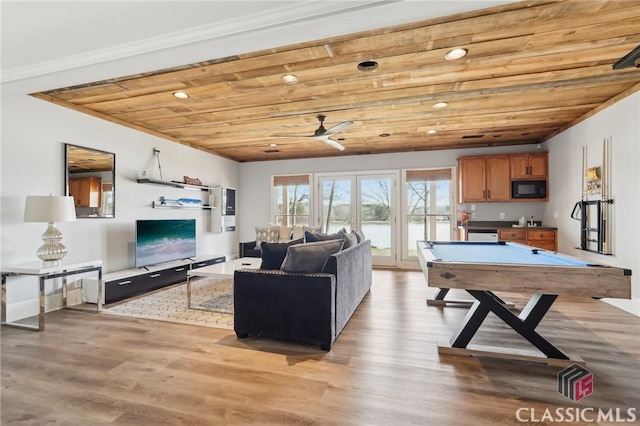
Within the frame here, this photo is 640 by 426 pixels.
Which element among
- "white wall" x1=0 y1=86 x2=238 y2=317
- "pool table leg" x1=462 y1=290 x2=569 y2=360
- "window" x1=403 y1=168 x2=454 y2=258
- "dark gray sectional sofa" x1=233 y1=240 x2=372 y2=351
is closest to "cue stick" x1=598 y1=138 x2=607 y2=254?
"pool table leg" x1=462 y1=290 x2=569 y2=360

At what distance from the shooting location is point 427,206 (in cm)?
665

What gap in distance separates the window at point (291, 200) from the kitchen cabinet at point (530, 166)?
4.28m

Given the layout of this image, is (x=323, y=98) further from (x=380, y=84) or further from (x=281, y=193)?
(x=281, y=193)

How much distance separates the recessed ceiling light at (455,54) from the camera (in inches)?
106

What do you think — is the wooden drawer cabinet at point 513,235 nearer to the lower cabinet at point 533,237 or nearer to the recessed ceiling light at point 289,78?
the lower cabinet at point 533,237

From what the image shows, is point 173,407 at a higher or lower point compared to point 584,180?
lower

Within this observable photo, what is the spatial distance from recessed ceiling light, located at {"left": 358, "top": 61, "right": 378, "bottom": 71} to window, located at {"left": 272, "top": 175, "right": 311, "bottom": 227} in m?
4.47

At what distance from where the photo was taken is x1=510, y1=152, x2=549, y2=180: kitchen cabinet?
5668 mm

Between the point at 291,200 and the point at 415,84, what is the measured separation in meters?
4.66

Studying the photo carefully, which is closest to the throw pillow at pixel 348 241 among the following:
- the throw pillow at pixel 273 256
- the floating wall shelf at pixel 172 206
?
the throw pillow at pixel 273 256

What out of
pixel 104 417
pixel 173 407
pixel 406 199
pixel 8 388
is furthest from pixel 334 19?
pixel 406 199

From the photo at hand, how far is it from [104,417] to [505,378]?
265 cm

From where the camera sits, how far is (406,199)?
265 inches

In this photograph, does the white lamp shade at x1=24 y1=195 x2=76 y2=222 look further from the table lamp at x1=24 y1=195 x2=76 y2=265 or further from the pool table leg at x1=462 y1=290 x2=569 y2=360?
the pool table leg at x1=462 y1=290 x2=569 y2=360
